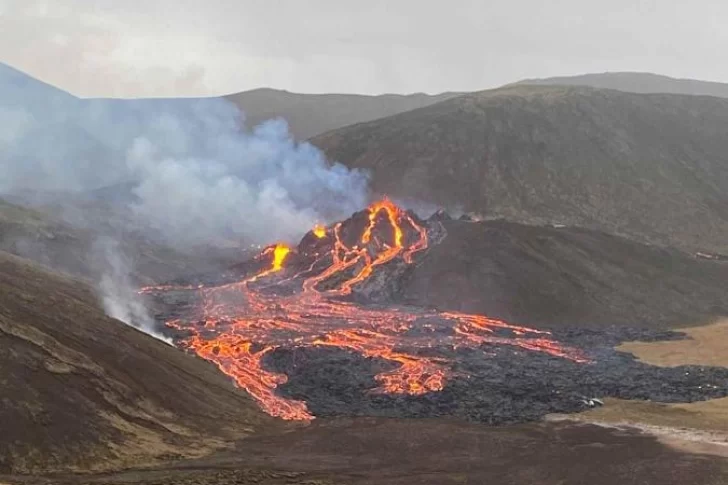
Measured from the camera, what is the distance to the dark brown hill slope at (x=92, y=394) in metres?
26.2

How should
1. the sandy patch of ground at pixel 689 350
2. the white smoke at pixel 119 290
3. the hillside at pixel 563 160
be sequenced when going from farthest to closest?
the hillside at pixel 563 160, the sandy patch of ground at pixel 689 350, the white smoke at pixel 119 290

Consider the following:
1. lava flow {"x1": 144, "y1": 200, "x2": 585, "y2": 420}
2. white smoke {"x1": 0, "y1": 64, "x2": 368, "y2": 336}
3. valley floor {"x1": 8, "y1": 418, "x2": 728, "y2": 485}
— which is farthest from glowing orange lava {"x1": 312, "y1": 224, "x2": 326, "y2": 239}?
valley floor {"x1": 8, "y1": 418, "x2": 728, "y2": 485}

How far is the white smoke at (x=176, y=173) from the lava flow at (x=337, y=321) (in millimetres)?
13270

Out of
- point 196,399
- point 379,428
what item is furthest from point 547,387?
point 196,399

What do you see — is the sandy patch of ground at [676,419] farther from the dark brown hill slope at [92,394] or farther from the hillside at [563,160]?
the hillside at [563,160]

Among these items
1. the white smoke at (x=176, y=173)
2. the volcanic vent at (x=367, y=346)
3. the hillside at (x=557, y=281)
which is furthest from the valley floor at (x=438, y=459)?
the white smoke at (x=176, y=173)

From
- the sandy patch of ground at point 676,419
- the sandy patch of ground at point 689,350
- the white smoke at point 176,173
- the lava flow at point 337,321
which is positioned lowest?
the sandy patch of ground at point 689,350

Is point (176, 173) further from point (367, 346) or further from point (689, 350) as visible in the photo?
point (689, 350)

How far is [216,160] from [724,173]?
95528 mm

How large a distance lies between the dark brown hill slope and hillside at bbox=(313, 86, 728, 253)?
281ft

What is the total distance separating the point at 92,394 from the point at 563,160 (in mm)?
117691

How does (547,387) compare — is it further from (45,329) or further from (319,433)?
(45,329)

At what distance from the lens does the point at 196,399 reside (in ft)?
118

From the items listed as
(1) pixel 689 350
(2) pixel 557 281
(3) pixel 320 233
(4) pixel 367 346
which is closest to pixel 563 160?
(2) pixel 557 281
